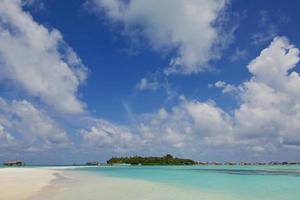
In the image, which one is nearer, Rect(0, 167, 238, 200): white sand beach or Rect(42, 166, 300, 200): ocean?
Rect(0, 167, 238, 200): white sand beach

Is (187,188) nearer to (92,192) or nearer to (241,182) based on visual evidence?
(92,192)

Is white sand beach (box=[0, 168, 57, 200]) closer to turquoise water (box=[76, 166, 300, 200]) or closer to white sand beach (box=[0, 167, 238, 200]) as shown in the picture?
white sand beach (box=[0, 167, 238, 200])

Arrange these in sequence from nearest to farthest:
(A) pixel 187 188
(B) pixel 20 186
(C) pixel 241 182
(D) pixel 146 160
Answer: (B) pixel 20 186, (A) pixel 187 188, (C) pixel 241 182, (D) pixel 146 160

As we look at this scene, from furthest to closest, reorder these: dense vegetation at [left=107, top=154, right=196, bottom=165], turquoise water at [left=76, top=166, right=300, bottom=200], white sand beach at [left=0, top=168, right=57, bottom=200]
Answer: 1. dense vegetation at [left=107, top=154, right=196, bottom=165]
2. turquoise water at [left=76, top=166, right=300, bottom=200]
3. white sand beach at [left=0, top=168, right=57, bottom=200]

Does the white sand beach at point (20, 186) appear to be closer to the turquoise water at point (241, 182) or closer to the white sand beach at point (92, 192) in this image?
the white sand beach at point (92, 192)

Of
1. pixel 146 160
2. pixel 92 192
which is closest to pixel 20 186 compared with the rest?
pixel 92 192

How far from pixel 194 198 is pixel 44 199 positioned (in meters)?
6.90

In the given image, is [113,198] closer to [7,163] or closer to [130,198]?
[130,198]

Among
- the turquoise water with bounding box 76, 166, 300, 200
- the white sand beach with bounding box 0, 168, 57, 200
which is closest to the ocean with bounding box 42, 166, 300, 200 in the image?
the turquoise water with bounding box 76, 166, 300, 200

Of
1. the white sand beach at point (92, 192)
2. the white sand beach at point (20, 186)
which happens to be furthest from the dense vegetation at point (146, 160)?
the white sand beach at point (92, 192)

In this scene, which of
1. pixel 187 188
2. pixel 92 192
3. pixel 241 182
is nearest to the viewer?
pixel 92 192

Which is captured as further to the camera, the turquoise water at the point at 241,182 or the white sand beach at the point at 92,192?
the turquoise water at the point at 241,182

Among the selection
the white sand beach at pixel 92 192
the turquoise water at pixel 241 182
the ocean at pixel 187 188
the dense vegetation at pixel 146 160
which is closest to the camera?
the white sand beach at pixel 92 192

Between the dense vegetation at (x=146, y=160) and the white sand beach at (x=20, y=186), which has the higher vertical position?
the dense vegetation at (x=146, y=160)
